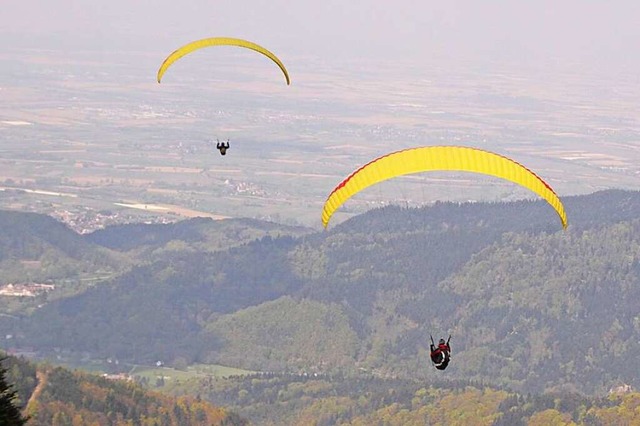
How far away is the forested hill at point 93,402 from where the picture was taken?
151750mm

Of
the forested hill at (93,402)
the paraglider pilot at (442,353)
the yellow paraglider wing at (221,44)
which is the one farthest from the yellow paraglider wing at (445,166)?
the forested hill at (93,402)

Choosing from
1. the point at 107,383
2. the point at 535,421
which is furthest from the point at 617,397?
the point at 107,383

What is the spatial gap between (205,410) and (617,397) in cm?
5878

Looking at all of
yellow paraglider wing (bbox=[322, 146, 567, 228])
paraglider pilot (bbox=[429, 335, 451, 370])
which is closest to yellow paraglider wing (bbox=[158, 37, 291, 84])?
yellow paraglider wing (bbox=[322, 146, 567, 228])

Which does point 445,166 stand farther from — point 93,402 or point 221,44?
point 93,402

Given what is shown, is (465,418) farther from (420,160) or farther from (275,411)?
(420,160)

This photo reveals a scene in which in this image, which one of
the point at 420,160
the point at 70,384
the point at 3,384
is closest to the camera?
the point at 3,384

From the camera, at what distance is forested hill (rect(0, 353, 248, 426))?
151750 mm

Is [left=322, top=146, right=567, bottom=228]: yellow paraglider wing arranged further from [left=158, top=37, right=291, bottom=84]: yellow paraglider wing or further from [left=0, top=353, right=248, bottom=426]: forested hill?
[left=0, top=353, right=248, bottom=426]: forested hill

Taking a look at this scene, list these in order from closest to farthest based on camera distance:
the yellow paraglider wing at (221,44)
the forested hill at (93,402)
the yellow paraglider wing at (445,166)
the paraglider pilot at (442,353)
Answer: the paraglider pilot at (442,353)
the yellow paraglider wing at (445,166)
the yellow paraglider wing at (221,44)
the forested hill at (93,402)

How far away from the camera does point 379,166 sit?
196ft

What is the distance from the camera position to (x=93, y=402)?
520 ft

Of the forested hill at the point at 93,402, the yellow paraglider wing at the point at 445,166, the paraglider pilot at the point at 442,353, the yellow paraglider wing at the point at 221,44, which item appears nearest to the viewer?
the paraglider pilot at the point at 442,353

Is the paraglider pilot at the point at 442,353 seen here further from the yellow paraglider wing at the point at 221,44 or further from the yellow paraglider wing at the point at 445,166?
the yellow paraglider wing at the point at 221,44
